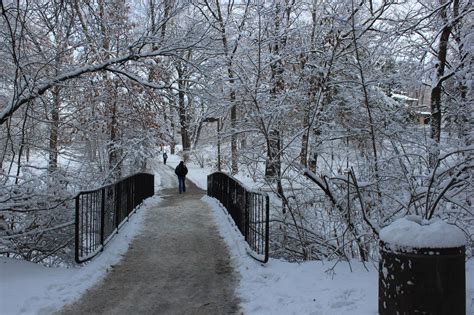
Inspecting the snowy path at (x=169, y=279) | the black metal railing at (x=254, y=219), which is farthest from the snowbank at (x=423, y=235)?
the black metal railing at (x=254, y=219)

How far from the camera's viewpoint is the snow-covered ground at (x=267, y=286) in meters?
4.77

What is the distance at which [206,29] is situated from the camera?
9.42 metres

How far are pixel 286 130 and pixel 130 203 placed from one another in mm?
4618

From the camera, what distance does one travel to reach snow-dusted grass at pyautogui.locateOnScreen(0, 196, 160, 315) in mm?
4873

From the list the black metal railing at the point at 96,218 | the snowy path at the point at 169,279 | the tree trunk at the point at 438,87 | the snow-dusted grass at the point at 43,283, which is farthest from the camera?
the tree trunk at the point at 438,87

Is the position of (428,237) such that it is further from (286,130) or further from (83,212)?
(286,130)

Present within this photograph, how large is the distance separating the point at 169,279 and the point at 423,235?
11.9 ft

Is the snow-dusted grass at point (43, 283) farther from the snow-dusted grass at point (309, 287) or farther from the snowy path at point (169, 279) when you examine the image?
the snow-dusted grass at point (309, 287)

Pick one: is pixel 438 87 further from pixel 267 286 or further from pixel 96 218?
pixel 96 218

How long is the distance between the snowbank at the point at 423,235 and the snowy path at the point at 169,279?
1.97 metres

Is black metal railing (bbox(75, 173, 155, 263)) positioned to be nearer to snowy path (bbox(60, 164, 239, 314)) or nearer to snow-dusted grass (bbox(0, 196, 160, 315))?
snow-dusted grass (bbox(0, 196, 160, 315))

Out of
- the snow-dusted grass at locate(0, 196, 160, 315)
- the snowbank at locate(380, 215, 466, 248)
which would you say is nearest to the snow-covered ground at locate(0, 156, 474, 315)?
the snow-dusted grass at locate(0, 196, 160, 315)

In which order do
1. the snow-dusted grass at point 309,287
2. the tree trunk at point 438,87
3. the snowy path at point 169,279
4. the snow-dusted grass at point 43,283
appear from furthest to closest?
the tree trunk at point 438,87 → the snowy path at point 169,279 → the snow-dusted grass at point 43,283 → the snow-dusted grass at point 309,287

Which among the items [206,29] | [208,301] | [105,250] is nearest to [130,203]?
[105,250]
